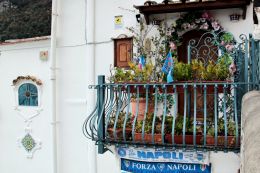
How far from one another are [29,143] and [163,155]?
615 cm

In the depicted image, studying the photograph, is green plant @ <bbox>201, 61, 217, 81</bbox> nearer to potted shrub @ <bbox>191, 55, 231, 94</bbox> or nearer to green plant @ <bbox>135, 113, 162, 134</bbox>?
potted shrub @ <bbox>191, 55, 231, 94</bbox>

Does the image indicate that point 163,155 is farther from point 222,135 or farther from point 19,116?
point 19,116

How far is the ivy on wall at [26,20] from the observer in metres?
19.9

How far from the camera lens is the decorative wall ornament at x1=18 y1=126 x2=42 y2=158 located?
9.70m

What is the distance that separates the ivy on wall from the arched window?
971 cm

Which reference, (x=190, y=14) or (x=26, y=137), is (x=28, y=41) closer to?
(x=26, y=137)

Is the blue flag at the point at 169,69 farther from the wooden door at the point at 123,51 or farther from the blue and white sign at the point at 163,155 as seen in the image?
the wooden door at the point at 123,51

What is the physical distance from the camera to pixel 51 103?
9055 millimetres

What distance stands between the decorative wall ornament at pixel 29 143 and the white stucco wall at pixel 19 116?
10 centimetres

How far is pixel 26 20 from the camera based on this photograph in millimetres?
20703

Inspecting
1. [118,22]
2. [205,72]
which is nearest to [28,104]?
[118,22]

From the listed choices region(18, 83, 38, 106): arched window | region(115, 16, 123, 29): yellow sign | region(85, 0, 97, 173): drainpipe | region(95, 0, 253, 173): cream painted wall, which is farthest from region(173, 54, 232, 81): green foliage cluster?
region(18, 83, 38, 106): arched window

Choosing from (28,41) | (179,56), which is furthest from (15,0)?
(179,56)

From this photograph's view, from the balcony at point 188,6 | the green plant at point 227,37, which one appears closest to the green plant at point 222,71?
the balcony at point 188,6
